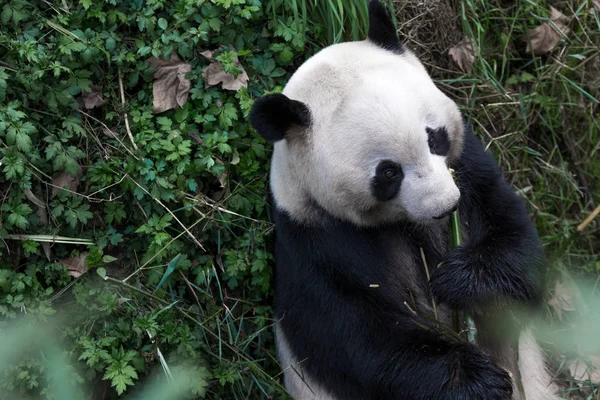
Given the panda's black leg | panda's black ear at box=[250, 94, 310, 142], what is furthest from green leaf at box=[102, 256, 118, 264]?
the panda's black leg

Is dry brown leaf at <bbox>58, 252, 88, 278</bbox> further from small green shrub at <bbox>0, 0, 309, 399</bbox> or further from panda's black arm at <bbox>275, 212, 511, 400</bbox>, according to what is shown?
→ panda's black arm at <bbox>275, 212, 511, 400</bbox>

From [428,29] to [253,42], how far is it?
1214 mm

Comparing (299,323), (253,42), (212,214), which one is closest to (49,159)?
(212,214)

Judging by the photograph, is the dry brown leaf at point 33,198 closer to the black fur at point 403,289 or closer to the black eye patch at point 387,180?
the black fur at point 403,289

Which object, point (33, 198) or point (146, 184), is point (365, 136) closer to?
point (146, 184)

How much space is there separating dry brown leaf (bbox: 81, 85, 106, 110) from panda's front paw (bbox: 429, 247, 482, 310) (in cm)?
217

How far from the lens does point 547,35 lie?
5316 mm

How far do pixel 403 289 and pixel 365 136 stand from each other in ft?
3.00

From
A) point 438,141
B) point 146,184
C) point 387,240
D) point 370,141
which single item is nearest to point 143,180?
point 146,184

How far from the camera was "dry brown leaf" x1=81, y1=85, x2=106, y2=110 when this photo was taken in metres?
4.49

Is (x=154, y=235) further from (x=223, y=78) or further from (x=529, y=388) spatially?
(x=529, y=388)

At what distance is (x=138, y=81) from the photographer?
4.61 m

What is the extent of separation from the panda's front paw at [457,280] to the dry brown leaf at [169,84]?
178cm

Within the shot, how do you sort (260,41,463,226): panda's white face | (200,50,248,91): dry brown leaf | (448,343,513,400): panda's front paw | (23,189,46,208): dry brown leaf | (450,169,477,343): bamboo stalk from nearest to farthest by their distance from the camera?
(260,41,463,226): panda's white face → (448,343,513,400): panda's front paw → (450,169,477,343): bamboo stalk → (23,189,46,208): dry brown leaf → (200,50,248,91): dry brown leaf
